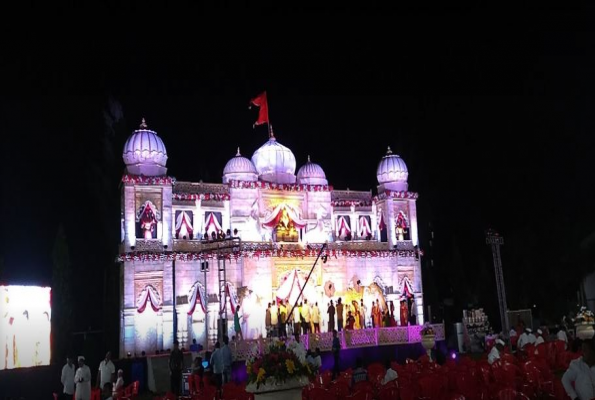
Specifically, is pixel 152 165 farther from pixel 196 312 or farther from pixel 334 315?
pixel 334 315

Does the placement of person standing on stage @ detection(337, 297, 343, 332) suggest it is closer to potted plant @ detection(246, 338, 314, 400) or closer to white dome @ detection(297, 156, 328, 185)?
white dome @ detection(297, 156, 328, 185)

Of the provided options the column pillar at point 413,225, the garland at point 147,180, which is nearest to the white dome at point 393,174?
the column pillar at point 413,225

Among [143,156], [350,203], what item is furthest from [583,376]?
[350,203]

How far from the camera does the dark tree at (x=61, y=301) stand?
28781mm

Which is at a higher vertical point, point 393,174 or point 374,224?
point 393,174

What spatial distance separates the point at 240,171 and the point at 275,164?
2.00 metres

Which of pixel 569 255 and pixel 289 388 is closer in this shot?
pixel 289 388

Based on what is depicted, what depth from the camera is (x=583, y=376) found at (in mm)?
7234

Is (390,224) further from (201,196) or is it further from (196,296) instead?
(196,296)

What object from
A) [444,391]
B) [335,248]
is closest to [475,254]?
[335,248]

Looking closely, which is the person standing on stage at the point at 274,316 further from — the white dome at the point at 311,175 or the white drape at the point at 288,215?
the white dome at the point at 311,175

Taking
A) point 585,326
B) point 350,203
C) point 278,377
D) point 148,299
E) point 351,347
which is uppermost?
point 350,203

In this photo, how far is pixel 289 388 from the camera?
963 cm

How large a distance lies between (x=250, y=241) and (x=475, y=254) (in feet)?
74.6
